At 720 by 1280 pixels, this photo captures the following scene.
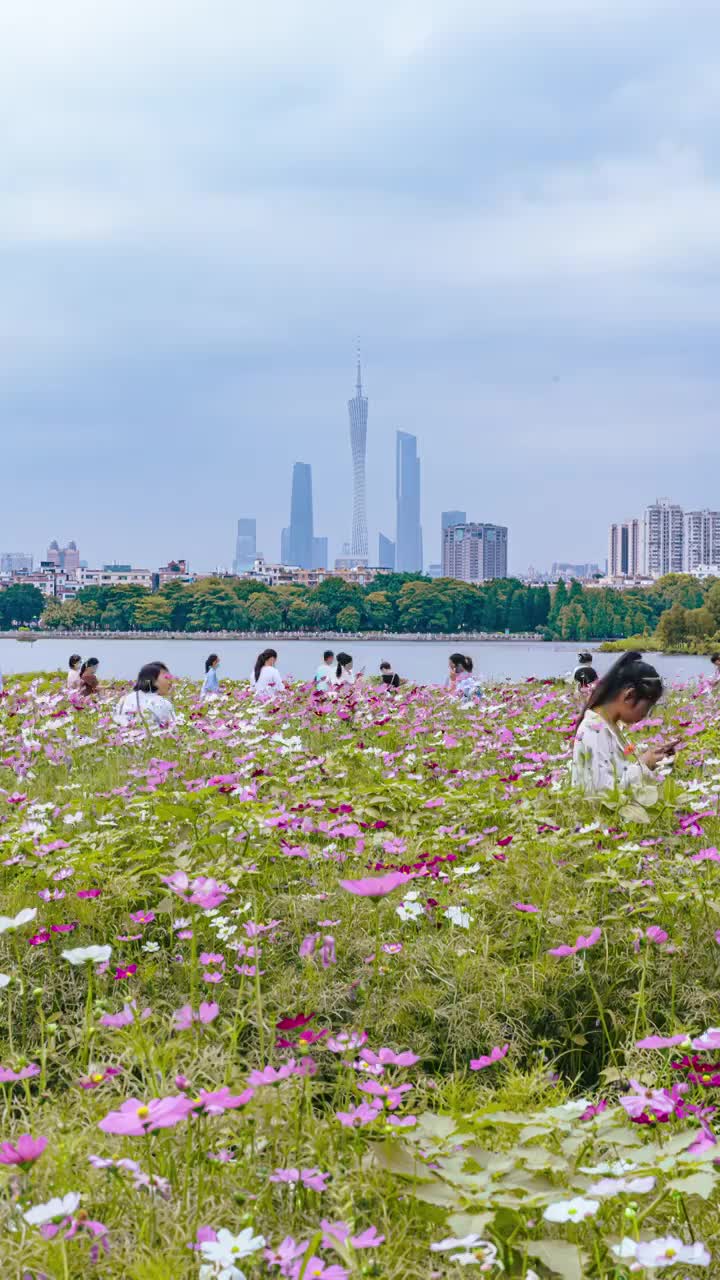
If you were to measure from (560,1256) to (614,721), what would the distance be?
359 centimetres

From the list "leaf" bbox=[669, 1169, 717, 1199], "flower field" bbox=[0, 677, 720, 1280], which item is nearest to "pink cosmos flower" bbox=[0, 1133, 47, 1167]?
"flower field" bbox=[0, 677, 720, 1280]

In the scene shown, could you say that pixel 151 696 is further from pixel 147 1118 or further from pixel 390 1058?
pixel 147 1118

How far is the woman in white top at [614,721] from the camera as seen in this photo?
4.82 meters

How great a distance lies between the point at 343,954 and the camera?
357cm

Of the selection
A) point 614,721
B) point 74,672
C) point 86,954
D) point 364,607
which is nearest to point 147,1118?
point 86,954

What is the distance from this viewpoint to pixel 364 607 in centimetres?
11844

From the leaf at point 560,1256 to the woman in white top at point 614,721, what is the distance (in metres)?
3.15

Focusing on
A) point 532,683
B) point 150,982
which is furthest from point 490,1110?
point 532,683

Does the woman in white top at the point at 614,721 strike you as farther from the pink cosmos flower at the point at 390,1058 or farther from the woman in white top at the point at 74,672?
the woman in white top at the point at 74,672

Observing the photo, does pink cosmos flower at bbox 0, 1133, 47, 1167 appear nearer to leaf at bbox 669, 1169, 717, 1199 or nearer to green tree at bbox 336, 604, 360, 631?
leaf at bbox 669, 1169, 717, 1199

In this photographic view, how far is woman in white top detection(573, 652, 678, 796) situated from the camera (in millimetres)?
4820

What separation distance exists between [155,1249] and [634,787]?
2.77 meters

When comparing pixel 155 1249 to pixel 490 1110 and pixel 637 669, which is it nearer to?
pixel 490 1110

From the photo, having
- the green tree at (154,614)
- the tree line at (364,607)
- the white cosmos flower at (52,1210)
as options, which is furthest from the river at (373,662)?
the white cosmos flower at (52,1210)
